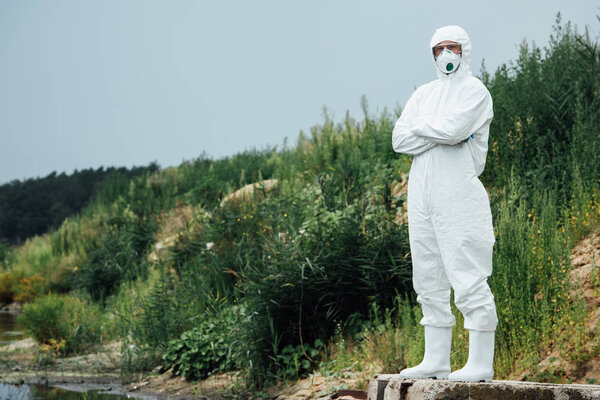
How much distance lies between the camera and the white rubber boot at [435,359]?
4641 mm

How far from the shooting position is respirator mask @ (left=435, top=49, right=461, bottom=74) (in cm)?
469

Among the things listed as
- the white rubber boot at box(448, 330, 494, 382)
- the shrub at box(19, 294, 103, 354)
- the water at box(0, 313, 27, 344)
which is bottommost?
the water at box(0, 313, 27, 344)

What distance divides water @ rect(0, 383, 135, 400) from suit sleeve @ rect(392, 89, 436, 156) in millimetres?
5693

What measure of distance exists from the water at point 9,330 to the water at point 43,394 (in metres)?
4.13

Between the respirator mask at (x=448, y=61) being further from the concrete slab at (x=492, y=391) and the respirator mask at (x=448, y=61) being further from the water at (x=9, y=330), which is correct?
the water at (x=9, y=330)

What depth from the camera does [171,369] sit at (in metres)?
9.55

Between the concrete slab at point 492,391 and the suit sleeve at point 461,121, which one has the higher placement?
the suit sleeve at point 461,121

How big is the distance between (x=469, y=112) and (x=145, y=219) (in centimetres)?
1346

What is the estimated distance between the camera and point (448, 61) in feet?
15.4

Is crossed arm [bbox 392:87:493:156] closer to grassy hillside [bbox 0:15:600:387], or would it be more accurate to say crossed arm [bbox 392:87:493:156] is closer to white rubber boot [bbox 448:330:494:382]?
white rubber boot [bbox 448:330:494:382]

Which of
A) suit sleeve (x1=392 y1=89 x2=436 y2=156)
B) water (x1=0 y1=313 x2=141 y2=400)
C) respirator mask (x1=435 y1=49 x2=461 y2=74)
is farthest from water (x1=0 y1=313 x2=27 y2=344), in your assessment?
respirator mask (x1=435 y1=49 x2=461 y2=74)

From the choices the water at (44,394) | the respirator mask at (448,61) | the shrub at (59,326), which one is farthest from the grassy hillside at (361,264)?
the respirator mask at (448,61)

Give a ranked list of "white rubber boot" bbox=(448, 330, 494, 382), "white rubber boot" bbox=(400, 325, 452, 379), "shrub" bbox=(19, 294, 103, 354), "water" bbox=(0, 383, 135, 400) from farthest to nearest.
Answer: "shrub" bbox=(19, 294, 103, 354)
"water" bbox=(0, 383, 135, 400)
"white rubber boot" bbox=(400, 325, 452, 379)
"white rubber boot" bbox=(448, 330, 494, 382)

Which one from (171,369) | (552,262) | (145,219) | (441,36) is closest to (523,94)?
(552,262)
